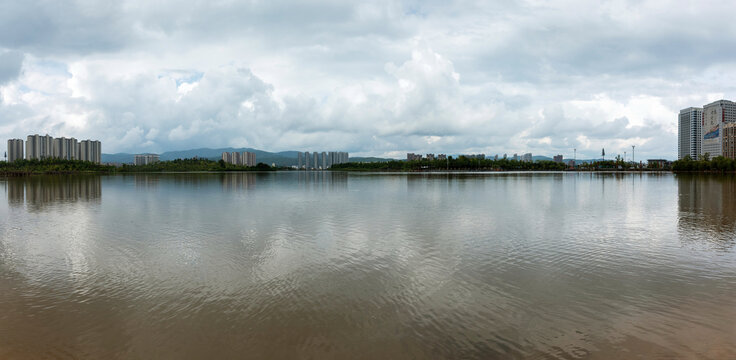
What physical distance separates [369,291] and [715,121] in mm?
247708

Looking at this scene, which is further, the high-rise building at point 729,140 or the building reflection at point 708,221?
the high-rise building at point 729,140

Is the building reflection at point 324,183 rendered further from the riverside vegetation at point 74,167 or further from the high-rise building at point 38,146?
the high-rise building at point 38,146

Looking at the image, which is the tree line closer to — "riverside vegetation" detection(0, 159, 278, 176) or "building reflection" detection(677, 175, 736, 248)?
"riverside vegetation" detection(0, 159, 278, 176)

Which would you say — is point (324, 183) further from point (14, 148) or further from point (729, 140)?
point (14, 148)

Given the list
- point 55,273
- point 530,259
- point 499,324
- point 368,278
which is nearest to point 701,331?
point 499,324

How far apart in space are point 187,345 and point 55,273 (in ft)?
22.6

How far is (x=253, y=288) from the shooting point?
373 inches

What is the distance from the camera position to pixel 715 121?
623ft

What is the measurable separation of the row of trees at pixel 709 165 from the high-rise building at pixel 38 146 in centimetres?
26282

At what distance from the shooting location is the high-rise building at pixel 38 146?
19162 centimetres

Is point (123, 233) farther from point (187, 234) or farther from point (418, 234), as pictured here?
point (418, 234)

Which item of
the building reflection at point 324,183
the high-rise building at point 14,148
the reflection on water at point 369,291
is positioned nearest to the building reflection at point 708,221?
the reflection on water at point 369,291

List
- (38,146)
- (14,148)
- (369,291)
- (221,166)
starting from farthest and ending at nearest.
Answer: (14,148)
(221,166)
(38,146)
(369,291)

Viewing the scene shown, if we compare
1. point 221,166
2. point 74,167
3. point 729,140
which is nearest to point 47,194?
point 74,167
